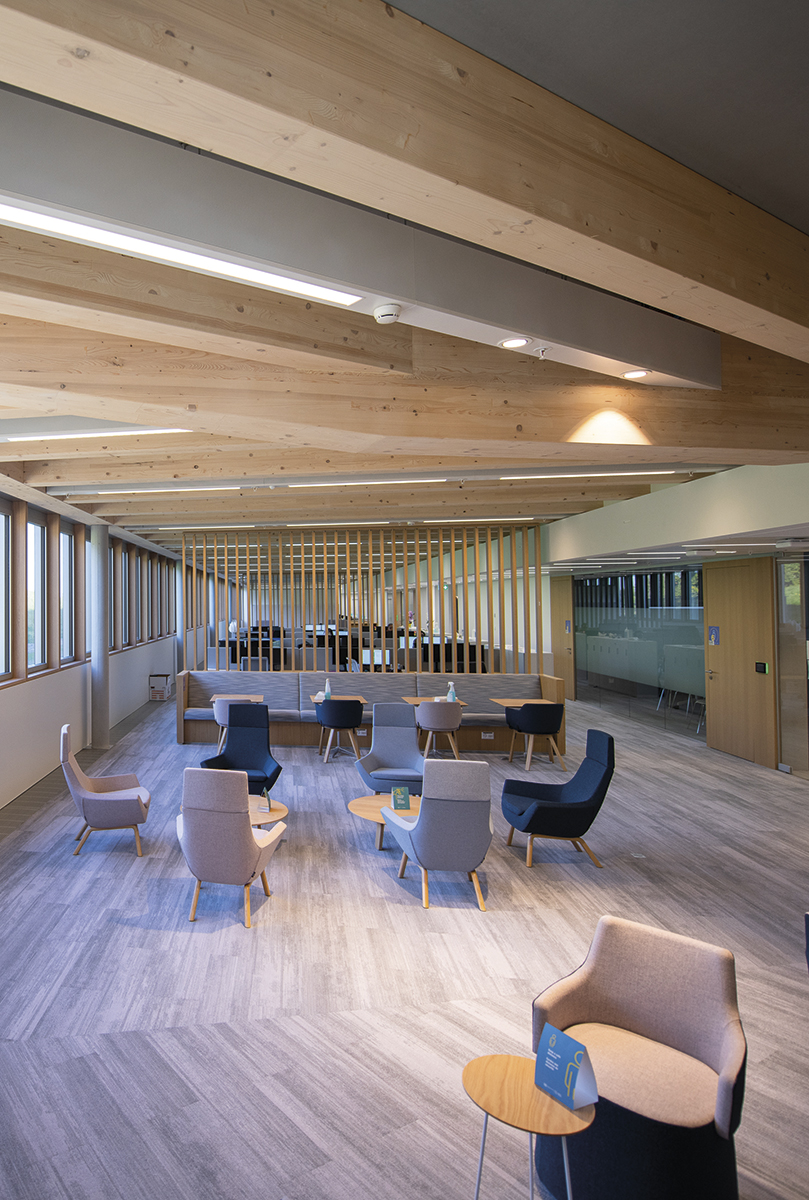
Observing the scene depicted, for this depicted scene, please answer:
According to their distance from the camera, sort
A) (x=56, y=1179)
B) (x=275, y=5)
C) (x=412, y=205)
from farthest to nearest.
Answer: (x=56, y=1179) → (x=412, y=205) → (x=275, y=5)

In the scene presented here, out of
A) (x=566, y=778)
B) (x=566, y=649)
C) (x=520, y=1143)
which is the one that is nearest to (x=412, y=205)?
(x=520, y=1143)

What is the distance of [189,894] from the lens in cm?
516

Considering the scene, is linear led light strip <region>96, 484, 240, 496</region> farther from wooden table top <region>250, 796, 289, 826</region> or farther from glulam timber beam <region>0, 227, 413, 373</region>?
glulam timber beam <region>0, 227, 413, 373</region>

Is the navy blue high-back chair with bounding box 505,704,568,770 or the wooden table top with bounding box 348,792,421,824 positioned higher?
the navy blue high-back chair with bounding box 505,704,568,770

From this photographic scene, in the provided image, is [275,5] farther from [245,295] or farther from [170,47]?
[245,295]

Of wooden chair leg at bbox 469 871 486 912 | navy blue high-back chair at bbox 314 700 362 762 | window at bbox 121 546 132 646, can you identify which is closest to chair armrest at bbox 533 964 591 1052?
wooden chair leg at bbox 469 871 486 912

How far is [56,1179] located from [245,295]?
3.53 metres

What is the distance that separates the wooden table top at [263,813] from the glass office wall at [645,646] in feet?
24.1

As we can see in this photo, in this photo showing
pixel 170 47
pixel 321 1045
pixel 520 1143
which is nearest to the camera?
pixel 170 47

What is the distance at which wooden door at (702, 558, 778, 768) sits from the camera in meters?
9.02

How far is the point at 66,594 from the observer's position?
10602 mm

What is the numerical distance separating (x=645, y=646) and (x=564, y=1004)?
10108 mm

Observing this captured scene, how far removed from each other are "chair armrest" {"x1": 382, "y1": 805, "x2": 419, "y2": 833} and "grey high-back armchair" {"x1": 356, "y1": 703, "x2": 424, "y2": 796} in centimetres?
118

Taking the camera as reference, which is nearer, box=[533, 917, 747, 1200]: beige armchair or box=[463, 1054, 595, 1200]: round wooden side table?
box=[463, 1054, 595, 1200]: round wooden side table
